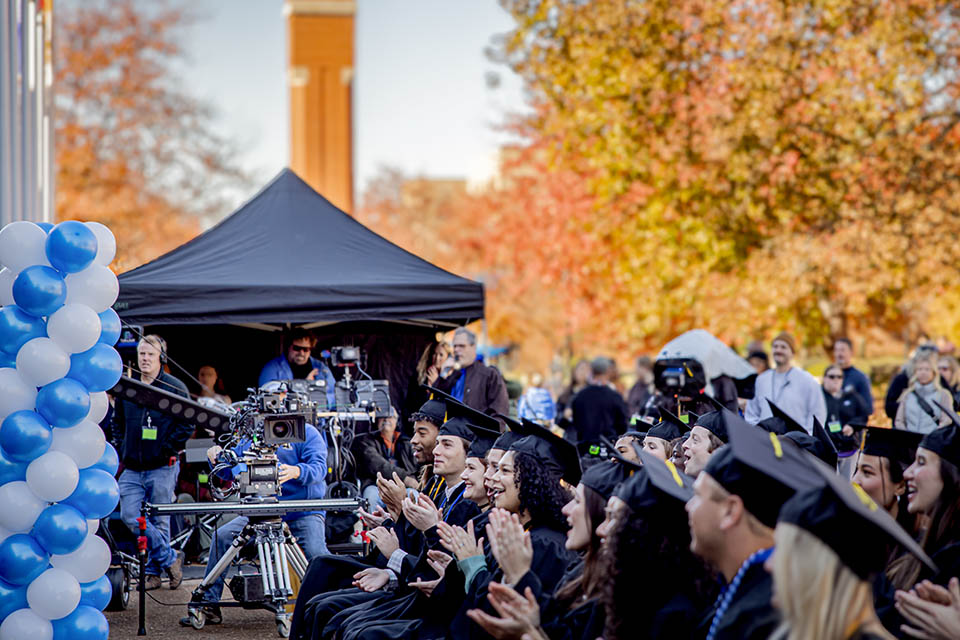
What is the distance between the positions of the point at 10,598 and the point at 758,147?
531 inches

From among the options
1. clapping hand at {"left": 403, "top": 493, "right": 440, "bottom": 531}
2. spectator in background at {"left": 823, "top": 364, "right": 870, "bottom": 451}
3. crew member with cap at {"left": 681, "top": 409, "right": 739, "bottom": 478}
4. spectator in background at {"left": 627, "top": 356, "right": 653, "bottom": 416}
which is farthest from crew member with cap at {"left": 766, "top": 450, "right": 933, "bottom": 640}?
spectator in background at {"left": 627, "top": 356, "right": 653, "bottom": 416}

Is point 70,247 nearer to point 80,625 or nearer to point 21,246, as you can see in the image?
point 21,246

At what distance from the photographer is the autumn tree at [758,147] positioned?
54.2 ft

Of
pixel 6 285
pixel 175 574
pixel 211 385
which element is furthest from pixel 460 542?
pixel 211 385

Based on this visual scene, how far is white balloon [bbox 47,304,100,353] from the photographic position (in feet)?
21.4

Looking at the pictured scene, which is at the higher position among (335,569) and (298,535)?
(335,569)

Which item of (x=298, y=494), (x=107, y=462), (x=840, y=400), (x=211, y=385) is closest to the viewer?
(x=107, y=462)

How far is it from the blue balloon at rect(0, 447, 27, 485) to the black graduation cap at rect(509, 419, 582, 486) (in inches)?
114

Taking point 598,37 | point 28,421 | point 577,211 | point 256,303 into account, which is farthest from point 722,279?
point 28,421

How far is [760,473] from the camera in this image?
317cm

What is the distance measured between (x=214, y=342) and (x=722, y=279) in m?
9.25

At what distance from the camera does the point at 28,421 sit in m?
6.36

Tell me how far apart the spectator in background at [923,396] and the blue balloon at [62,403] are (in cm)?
739

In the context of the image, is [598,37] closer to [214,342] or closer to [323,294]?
[214,342]
